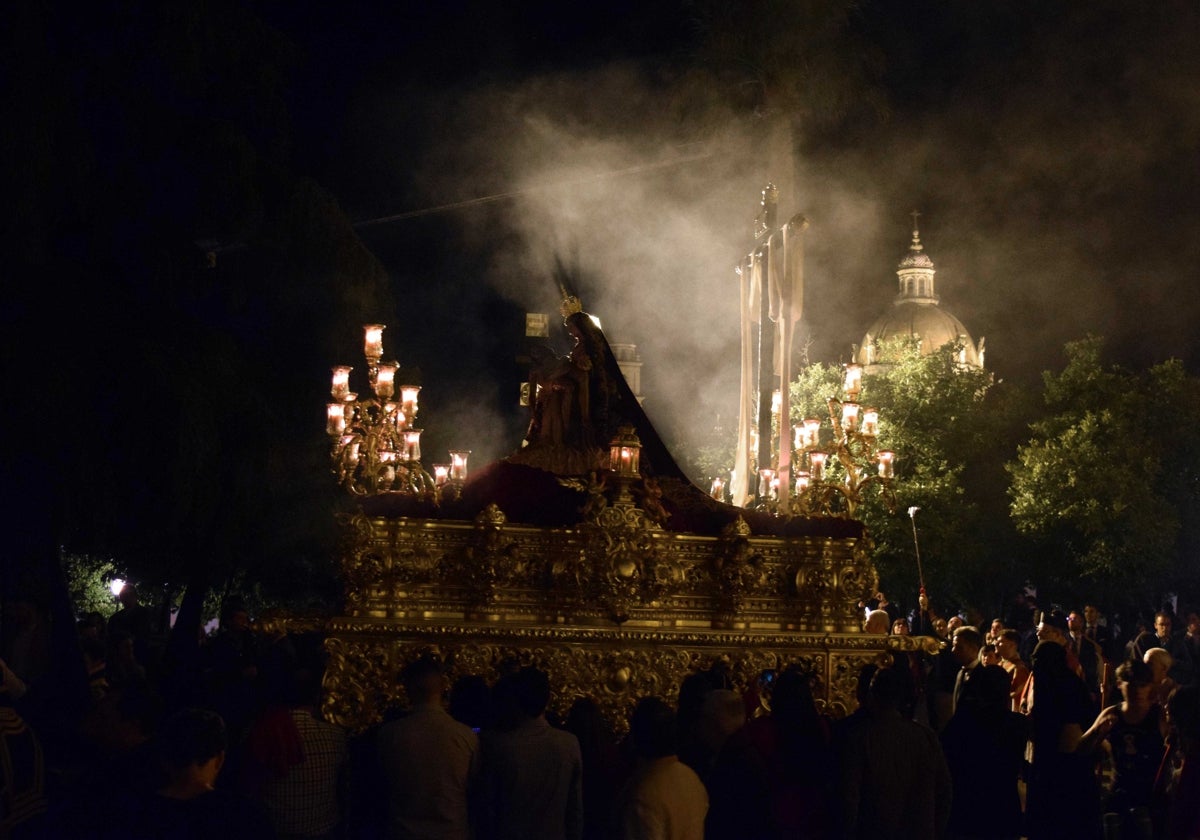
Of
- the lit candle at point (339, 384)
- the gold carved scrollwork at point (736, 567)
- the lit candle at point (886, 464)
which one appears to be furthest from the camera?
the lit candle at point (339, 384)

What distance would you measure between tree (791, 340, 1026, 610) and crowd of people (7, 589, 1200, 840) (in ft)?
97.9

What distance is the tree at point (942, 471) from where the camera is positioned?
40125 millimetres

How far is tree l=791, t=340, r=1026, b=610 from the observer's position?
40.1 metres

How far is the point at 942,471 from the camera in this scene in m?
41.9

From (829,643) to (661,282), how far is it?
1482 cm

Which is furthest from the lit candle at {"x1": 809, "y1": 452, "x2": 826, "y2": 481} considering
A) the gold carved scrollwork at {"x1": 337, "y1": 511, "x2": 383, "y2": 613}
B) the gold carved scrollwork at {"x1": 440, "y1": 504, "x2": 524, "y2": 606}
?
the gold carved scrollwork at {"x1": 337, "y1": 511, "x2": 383, "y2": 613}

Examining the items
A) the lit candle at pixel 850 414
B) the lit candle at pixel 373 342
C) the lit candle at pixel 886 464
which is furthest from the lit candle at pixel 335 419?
the lit candle at pixel 886 464

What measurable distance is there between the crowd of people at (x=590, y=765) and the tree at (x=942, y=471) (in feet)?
97.9

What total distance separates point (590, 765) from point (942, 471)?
1382 inches

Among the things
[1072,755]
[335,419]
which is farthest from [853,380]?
[1072,755]

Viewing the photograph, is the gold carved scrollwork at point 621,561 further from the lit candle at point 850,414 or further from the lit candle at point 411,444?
the lit candle at point 411,444

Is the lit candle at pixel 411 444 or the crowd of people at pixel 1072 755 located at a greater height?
the lit candle at pixel 411 444

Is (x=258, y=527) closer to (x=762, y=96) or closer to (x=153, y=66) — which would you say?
(x=153, y=66)

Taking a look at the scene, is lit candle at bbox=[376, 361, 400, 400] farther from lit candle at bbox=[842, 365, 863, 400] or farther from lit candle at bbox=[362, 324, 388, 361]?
lit candle at bbox=[842, 365, 863, 400]
